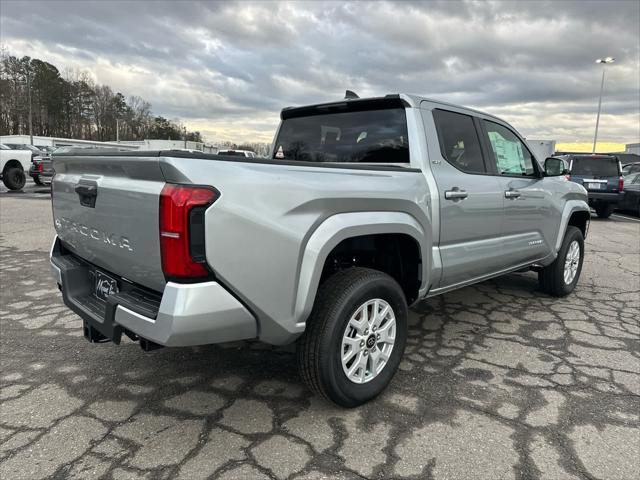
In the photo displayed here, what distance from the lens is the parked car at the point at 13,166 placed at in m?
16.0

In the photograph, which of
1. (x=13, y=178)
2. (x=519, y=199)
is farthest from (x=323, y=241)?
(x=13, y=178)

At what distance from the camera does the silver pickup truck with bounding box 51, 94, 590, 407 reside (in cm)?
201

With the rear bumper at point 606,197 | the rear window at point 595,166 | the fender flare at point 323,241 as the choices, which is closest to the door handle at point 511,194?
the fender flare at point 323,241

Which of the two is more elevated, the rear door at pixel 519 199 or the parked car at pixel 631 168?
the parked car at pixel 631 168

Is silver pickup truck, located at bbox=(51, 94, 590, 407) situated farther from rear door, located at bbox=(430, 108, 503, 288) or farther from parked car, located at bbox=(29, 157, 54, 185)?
parked car, located at bbox=(29, 157, 54, 185)

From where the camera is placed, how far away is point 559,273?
491cm

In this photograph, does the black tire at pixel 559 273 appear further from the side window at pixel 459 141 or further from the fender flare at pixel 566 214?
the side window at pixel 459 141

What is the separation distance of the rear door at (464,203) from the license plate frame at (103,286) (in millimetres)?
2061

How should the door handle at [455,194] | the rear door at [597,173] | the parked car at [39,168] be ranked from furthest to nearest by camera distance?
the parked car at [39,168] < the rear door at [597,173] < the door handle at [455,194]

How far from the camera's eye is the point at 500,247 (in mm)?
3881

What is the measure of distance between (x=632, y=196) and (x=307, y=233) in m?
14.8

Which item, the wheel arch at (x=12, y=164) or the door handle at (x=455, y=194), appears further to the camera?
the wheel arch at (x=12, y=164)

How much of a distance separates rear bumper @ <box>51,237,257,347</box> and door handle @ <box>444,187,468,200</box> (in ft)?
5.55

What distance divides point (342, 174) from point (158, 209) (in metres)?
0.98
